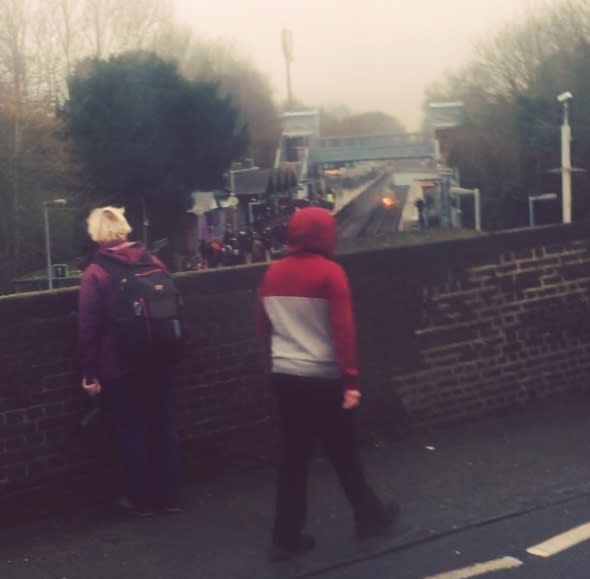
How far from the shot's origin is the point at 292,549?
14.6ft

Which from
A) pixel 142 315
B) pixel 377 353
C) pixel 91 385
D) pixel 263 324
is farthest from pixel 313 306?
pixel 377 353

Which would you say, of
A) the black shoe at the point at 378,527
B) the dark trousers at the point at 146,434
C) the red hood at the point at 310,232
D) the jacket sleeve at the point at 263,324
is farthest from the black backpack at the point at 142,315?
the black shoe at the point at 378,527

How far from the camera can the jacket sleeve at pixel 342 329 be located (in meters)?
4.32

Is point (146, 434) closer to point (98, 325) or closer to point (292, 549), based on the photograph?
point (98, 325)

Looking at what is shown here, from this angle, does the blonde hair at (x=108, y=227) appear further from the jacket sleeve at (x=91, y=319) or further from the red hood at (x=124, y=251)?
the jacket sleeve at (x=91, y=319)

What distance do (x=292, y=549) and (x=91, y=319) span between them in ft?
4.44

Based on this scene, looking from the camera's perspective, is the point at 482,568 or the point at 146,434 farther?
the point at 146,434

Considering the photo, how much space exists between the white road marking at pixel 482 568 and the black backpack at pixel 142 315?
5.06 feet

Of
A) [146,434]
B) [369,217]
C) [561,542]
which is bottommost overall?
[369,217]

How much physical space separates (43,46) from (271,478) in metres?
67.0

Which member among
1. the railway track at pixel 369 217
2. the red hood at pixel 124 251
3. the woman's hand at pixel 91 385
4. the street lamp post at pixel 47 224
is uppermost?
the red hood at pixel 124 251

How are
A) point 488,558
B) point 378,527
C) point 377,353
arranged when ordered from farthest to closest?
point 377,353
point 378,527
point 488,558

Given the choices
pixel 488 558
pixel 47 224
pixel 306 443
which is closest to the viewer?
pixel 488 558

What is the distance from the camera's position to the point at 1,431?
5023 mm
